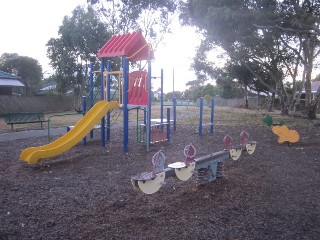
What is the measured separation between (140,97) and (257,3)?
938 cm

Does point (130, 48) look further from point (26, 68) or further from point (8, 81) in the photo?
point (26, 68)

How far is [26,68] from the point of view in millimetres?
48125

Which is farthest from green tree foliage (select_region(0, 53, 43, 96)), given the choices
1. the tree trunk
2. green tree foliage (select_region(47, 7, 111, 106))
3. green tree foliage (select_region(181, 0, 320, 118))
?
the tree trunk

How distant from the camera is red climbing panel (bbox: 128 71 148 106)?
9461 millimetres

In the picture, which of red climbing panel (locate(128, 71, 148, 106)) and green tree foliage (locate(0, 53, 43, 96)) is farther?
green tree foliage (locate(0, 53, 43, 96))

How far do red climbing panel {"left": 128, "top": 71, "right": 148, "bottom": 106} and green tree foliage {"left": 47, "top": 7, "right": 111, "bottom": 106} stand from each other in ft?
54.6

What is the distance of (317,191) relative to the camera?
509 centimetres

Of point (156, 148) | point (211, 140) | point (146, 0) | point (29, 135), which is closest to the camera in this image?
point (156, 148)

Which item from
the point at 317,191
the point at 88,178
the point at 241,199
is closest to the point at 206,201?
the point at 241,199

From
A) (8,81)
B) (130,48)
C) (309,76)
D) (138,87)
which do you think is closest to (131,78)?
(138,87)

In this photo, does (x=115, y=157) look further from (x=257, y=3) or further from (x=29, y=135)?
(x=257, y=3)

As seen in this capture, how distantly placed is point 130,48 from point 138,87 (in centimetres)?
124

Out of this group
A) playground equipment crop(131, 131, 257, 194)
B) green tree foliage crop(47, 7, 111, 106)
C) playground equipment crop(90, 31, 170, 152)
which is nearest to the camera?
playground equipment crop(131, 131, 257, 194)

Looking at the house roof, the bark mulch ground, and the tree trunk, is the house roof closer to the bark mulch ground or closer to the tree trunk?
the bark mulch ground
